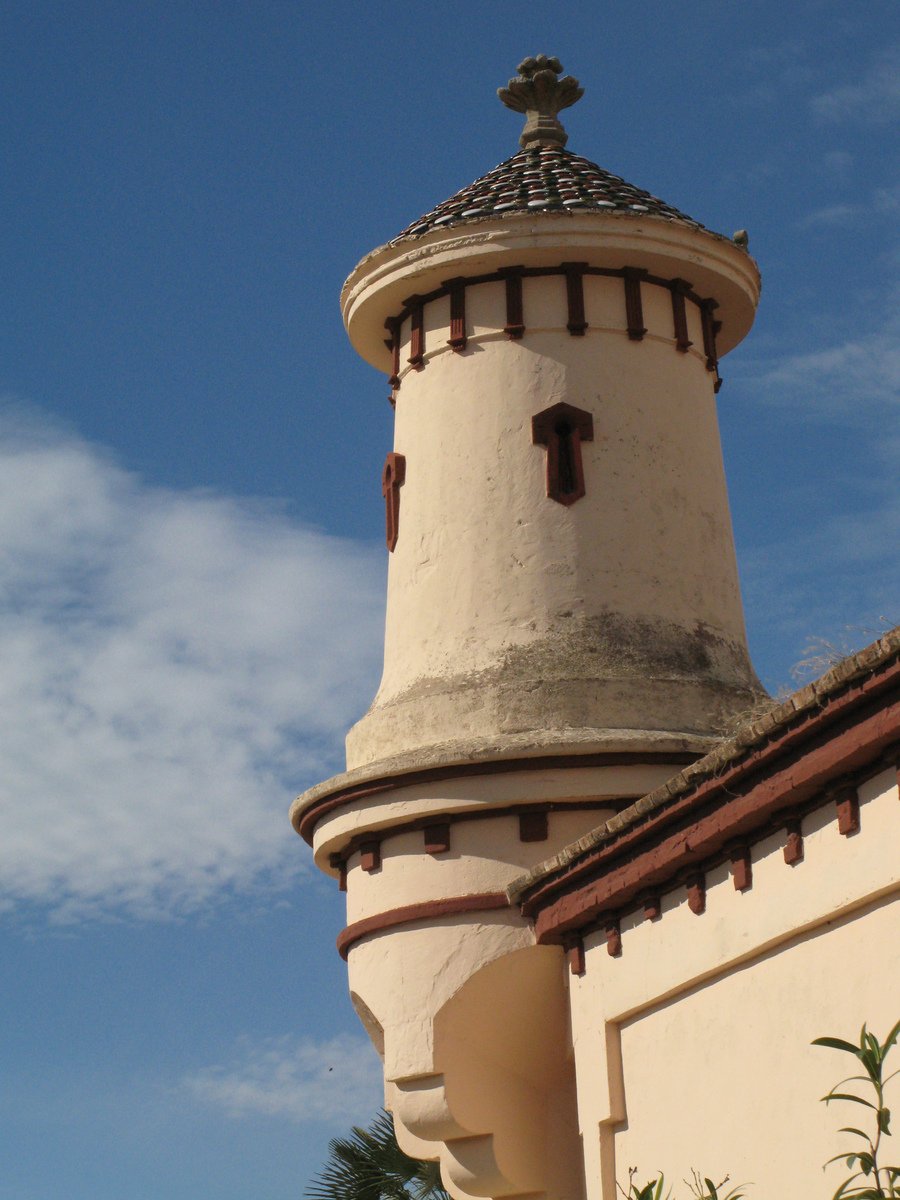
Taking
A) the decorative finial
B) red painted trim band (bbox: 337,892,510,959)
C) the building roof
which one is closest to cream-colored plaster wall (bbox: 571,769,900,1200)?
the building roof

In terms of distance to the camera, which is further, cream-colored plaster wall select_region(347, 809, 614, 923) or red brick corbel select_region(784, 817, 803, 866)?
cream-colored plaster wall select_region(347, 809, 614, 923)

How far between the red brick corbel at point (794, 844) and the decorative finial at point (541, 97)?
8.67 meters

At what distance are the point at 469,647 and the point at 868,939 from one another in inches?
207

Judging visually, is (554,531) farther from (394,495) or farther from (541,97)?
(541,97)

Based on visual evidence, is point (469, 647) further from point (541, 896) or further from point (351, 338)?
point (351, 338)

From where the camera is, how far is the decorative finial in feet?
53.5

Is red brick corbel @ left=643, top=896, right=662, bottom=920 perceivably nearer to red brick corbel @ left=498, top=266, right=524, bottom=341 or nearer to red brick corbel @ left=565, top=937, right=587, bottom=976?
red brick corbel @ left=565, top=937, right=587, bottom=976

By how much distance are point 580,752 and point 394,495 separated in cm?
326

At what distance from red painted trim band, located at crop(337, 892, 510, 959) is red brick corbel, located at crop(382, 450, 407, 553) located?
3.21 m

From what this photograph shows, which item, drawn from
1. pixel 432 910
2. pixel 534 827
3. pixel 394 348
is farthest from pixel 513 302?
pixel 432 910

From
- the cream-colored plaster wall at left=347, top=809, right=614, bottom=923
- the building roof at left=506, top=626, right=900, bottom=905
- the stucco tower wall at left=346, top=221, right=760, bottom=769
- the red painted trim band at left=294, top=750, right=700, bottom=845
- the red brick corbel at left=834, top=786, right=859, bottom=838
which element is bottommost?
the red brick corbel at left=834, top=786, right=859, bottom=838

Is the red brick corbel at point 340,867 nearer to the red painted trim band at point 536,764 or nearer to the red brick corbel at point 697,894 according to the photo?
the red painted trim band at point 536,764

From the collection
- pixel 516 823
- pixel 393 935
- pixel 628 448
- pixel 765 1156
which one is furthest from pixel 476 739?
pixel 765 1156

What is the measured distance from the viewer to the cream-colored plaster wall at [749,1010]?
8.72m
